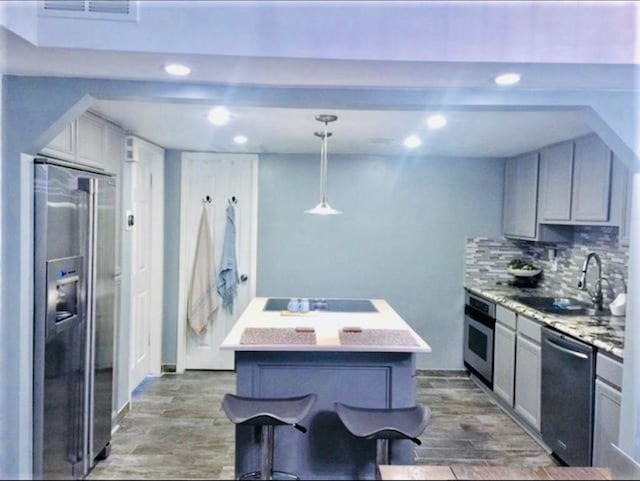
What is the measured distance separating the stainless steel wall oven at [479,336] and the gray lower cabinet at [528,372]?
18.4 inches

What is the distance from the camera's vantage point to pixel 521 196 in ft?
14.0

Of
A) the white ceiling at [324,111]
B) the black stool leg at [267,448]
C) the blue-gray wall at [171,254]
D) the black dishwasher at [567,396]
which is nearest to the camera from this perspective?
the white ceiling at [324,111]

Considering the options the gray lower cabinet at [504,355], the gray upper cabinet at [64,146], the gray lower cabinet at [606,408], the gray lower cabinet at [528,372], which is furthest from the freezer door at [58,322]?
the gray lower cabinet at [504,355]

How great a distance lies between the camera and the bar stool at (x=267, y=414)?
214 cm

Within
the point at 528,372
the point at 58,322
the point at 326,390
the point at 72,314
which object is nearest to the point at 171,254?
the point at 72,314

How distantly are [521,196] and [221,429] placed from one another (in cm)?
313

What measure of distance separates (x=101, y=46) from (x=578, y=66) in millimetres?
1765

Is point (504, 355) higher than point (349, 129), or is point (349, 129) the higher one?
point (349, 129)

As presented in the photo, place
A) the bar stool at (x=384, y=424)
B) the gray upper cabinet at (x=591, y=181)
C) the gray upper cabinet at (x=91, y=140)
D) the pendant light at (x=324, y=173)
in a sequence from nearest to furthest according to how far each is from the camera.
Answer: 1. the bar stool at (x=384, y=424)
2. the gray upper cabinet at (x=91, y=140)
3. the pendant light at (x=324, y=173)
4. the gray upper cabinet at (x=591, y=181)

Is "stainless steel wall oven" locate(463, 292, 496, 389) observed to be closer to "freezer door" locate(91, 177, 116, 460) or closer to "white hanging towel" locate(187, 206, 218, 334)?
"white hanging towel" locate(187, 206, 218, 334)

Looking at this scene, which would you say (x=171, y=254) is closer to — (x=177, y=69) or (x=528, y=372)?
(x=177, y=69)

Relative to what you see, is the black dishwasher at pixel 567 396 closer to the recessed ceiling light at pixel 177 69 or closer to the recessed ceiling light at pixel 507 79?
the recessed ceiling light at pixel 507 79

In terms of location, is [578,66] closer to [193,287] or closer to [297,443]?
[297,443]

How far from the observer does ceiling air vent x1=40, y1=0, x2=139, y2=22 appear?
173 centimetres
